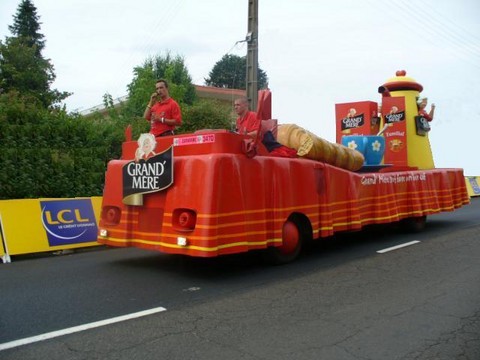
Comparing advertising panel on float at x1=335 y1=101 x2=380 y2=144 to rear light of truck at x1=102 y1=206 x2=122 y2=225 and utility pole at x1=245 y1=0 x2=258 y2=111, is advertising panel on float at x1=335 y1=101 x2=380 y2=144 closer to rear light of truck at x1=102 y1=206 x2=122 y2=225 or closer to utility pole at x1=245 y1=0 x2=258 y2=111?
utility pole at x1=245 y1=0 x2=258 y2=111

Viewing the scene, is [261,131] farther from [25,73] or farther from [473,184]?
[25,73]

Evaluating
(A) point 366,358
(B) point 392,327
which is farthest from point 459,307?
(A) point 366,358

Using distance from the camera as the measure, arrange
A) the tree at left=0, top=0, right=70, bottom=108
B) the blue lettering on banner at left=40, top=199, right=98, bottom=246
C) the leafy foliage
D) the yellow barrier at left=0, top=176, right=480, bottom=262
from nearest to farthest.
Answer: the yellow barrier at left=0, top=176, right=480, bottom=262, the blue lettering on banner at left=40, top=199, right=98, bottom=246, the leafy foliage, the tree at left=0, top=0, right=70, bottom=108

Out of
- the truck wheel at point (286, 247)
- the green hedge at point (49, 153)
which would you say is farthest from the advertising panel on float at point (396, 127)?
the green hedge at point (49, 153)

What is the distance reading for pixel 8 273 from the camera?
6445mm

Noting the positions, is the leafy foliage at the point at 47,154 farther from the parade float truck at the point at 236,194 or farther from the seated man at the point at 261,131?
the seated man at the point at 261,131

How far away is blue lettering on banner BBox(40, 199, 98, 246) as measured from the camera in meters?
8.14

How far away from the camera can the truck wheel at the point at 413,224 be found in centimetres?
1019

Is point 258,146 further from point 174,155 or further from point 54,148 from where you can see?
point 54,148

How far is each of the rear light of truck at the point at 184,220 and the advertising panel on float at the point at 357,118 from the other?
6.60m

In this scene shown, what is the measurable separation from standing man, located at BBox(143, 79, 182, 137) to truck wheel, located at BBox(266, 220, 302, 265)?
231cm

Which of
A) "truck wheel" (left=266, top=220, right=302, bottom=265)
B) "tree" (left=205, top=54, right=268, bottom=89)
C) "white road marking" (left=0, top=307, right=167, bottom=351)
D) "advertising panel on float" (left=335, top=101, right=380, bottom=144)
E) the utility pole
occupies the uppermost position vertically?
"tree" (left=205, top=54, right=268, bottom=89)

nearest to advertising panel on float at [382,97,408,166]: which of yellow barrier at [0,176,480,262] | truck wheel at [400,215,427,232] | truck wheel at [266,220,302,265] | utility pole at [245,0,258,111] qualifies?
truck wheel at [400,215,427,232]

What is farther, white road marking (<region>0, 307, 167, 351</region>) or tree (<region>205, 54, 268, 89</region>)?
tree (<region>205, 54, 268, 89</region>)
